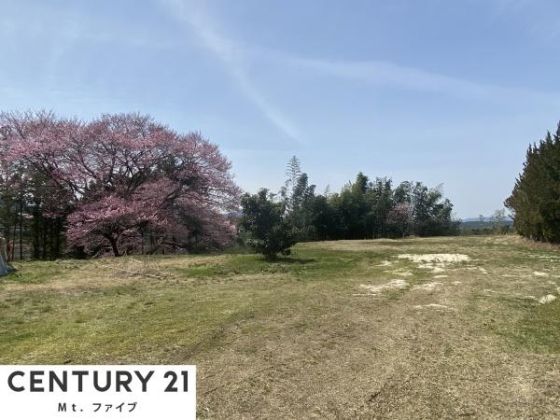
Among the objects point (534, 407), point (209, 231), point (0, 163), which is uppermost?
point (0, 163)

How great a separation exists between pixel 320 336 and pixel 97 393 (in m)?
2.37

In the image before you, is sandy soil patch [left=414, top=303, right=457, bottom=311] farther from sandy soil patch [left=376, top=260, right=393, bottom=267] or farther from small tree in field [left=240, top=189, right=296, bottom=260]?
small tree in field [left=240, top=189, right=296, bottom=260]

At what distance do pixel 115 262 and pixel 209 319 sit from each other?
7395 mm

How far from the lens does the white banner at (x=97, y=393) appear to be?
2.78 metres

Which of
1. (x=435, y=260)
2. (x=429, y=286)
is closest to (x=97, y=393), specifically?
(x=429, y=286)

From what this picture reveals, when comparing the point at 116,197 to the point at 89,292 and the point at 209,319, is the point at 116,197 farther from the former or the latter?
the point at 209,319

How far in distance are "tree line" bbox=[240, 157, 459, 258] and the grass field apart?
15.9 ft

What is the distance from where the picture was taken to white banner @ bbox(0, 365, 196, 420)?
2.78 m

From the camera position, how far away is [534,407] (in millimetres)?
3023

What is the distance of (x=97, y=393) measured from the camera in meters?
2.92

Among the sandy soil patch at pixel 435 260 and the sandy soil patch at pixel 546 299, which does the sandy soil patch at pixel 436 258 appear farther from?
the sandy soil patch at pixel 546 299


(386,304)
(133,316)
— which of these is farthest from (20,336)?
(386,304)

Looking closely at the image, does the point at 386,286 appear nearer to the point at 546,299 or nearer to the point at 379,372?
the point at 546,299

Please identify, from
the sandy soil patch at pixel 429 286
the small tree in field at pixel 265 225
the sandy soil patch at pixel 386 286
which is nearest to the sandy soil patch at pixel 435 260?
the sandy soil patch at pixel 429 286
